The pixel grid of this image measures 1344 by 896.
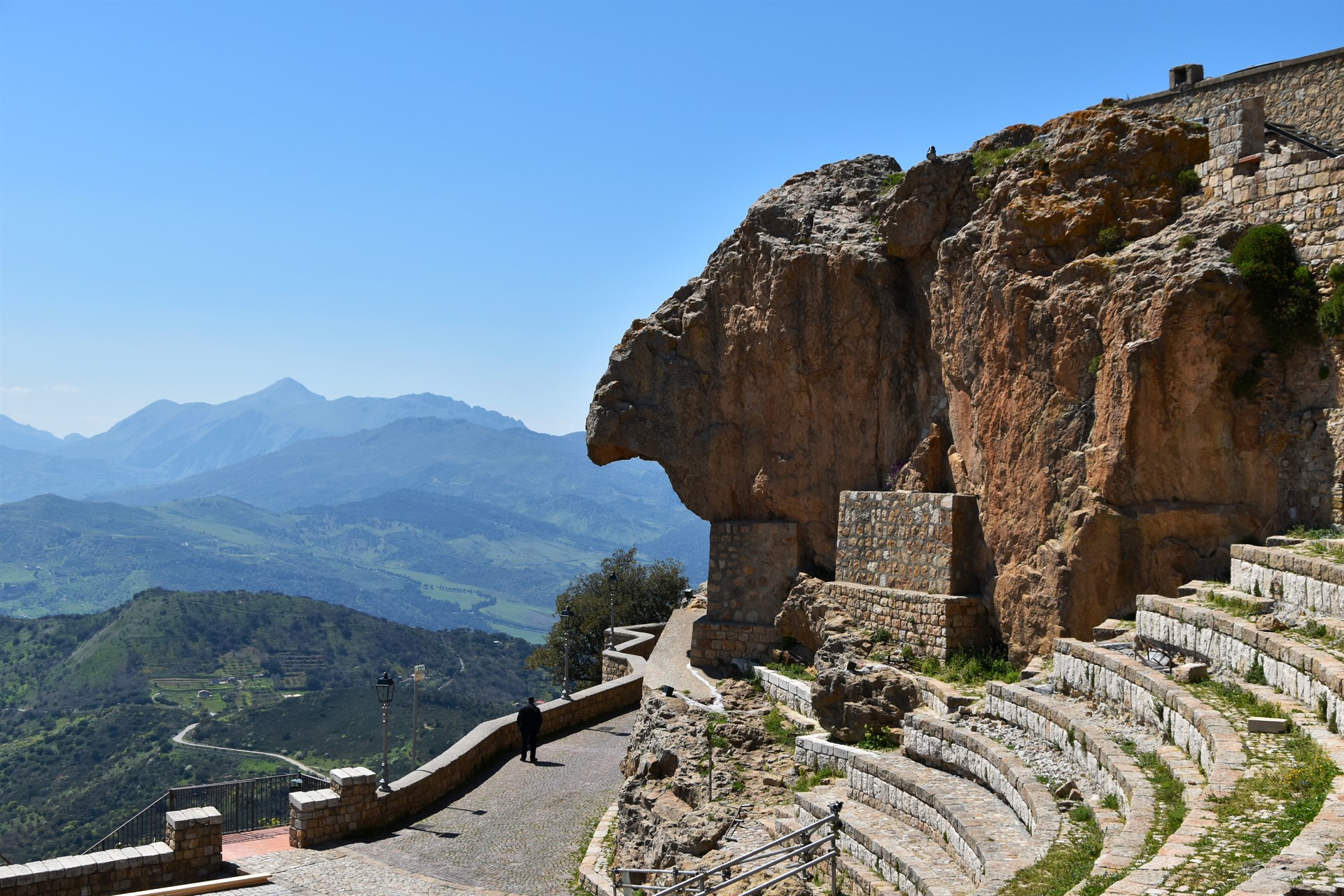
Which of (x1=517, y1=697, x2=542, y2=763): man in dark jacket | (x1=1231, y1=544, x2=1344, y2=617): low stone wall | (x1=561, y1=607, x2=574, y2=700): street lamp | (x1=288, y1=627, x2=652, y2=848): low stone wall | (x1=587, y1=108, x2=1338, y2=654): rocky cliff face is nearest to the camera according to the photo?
(x1=1231, y1=544, x2=1344, y2=617): low stone wall

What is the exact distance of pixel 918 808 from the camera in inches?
512

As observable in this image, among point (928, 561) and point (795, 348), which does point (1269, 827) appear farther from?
point (795, 348)

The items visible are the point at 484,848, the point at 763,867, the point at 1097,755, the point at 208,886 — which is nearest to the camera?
the point at 763,867

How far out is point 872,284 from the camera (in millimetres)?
22859

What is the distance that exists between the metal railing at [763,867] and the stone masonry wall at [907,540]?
23.4 ft

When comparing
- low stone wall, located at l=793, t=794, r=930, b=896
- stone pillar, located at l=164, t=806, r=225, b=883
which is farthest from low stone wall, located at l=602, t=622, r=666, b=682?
low stone wall, located at l=793, t=794, r=930, b=896

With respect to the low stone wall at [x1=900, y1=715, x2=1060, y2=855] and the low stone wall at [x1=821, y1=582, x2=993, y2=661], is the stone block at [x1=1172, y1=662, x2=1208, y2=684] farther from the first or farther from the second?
the low stone wall at [x1=821, y1=582, x2=993, y2=661]

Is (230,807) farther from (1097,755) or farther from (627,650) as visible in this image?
(1097,755)

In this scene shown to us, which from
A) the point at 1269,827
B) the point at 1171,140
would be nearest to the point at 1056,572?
the point at 1171,140

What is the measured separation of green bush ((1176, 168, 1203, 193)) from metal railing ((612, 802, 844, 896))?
10713mm

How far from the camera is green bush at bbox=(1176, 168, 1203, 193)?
1766 cm

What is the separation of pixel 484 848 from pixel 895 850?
7793 millimetres

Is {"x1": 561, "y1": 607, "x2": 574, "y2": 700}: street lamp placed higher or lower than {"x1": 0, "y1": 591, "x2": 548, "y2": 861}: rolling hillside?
higher

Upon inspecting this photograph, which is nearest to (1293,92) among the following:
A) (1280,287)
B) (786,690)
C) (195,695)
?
(1280,287)
